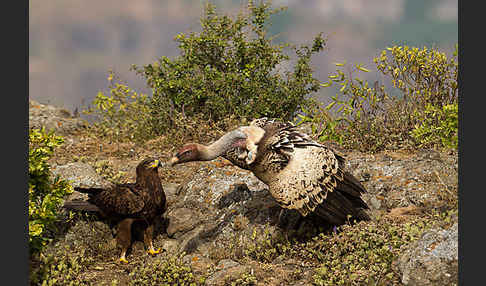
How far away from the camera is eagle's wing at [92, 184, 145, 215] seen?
6344 mm

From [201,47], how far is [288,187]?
7.28m

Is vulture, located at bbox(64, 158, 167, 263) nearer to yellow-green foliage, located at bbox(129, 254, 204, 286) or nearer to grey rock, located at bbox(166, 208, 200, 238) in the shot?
grey rock, located at bbox(166, 208, 200, 238)

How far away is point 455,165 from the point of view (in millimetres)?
7449

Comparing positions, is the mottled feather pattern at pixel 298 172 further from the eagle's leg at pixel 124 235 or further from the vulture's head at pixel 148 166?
the eagle's leg at pixel 124 235

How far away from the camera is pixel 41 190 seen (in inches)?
223

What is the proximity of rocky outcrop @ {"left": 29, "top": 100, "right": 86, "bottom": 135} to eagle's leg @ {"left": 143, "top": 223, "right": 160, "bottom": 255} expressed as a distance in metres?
8.21

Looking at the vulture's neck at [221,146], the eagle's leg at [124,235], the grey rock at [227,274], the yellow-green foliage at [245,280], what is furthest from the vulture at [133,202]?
the yellow-green foliage at [245,280]

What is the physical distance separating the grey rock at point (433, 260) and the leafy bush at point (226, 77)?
6.92m

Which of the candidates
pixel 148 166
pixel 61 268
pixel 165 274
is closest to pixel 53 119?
pixel 148 166

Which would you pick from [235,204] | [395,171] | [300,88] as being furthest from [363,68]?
[235,204]

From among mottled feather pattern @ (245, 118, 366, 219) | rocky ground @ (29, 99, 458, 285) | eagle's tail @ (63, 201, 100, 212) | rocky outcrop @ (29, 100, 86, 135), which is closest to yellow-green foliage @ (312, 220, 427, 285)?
rocky ground @ (29, 99, 458, 285)

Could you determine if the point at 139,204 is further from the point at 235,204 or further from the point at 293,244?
the point at 293,244

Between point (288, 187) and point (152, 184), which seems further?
point (152, 184)

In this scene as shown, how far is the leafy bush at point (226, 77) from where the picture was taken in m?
11.5
